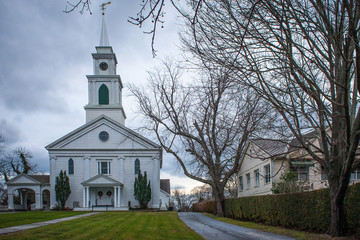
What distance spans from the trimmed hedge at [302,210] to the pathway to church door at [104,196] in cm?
2324

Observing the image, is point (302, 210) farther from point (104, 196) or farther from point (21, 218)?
point (104, 196)

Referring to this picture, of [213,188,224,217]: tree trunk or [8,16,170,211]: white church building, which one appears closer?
[213,188,224,217]: tree trunk

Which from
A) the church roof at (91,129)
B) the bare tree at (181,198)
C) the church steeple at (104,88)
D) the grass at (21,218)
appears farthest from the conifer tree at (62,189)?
the bare tree at (181,198)

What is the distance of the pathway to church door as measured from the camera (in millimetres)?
→ 42344

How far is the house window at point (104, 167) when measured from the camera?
42.8 m

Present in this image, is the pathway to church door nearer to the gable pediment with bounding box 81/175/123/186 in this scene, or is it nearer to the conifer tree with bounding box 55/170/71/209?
the gable pediment with bounding box 81/175/123/186

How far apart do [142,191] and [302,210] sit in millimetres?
27835

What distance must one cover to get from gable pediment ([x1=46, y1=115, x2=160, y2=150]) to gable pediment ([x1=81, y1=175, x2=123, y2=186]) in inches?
145

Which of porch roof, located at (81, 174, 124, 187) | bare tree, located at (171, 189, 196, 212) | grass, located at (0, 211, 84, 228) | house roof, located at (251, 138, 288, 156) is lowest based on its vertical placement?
bare tree, located at (171, 189, 196, 212)

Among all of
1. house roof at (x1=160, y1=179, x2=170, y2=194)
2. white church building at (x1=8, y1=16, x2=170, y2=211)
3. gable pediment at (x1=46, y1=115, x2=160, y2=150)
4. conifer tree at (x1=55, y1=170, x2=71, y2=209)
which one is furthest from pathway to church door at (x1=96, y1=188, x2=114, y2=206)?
house roof at (x1=160, y1=179, x2=170, y2=194)

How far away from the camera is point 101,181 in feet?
134

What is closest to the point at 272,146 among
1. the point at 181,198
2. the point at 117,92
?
the point at 117,92

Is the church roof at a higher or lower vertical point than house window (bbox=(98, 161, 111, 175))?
higher

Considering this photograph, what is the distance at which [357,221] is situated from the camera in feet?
37.3
